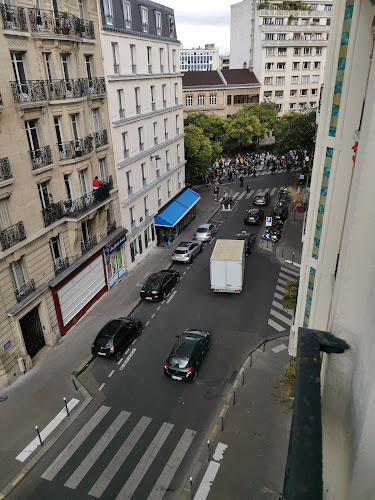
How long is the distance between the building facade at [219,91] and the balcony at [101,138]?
46.9 metres

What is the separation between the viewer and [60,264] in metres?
23.3

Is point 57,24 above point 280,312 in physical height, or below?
above

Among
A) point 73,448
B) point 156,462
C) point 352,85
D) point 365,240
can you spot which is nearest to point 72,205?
Answer: point 73,448

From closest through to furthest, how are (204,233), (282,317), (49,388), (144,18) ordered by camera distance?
(49,388) < (282,317) < (144,18) < (204,233)

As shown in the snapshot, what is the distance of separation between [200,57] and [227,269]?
489 ft

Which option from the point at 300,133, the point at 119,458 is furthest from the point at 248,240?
the point at 119,458

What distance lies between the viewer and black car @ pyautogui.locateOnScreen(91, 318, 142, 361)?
2134 cm

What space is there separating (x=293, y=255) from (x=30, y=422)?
2464cm

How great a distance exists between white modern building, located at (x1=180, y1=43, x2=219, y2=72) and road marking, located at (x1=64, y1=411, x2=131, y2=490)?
154178 millimetres

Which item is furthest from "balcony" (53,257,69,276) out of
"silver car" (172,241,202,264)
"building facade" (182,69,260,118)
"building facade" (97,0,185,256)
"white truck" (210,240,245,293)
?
"building facade" (182,69,260,118)

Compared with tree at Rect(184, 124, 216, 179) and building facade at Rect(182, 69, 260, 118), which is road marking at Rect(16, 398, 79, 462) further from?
building facade at Rect(182, 69, 260, 118)

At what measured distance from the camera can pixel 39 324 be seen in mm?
22438

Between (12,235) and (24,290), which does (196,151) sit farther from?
(24,290)

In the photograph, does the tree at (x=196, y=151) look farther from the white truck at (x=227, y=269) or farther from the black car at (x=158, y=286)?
the black car at (x=158, y=286)
